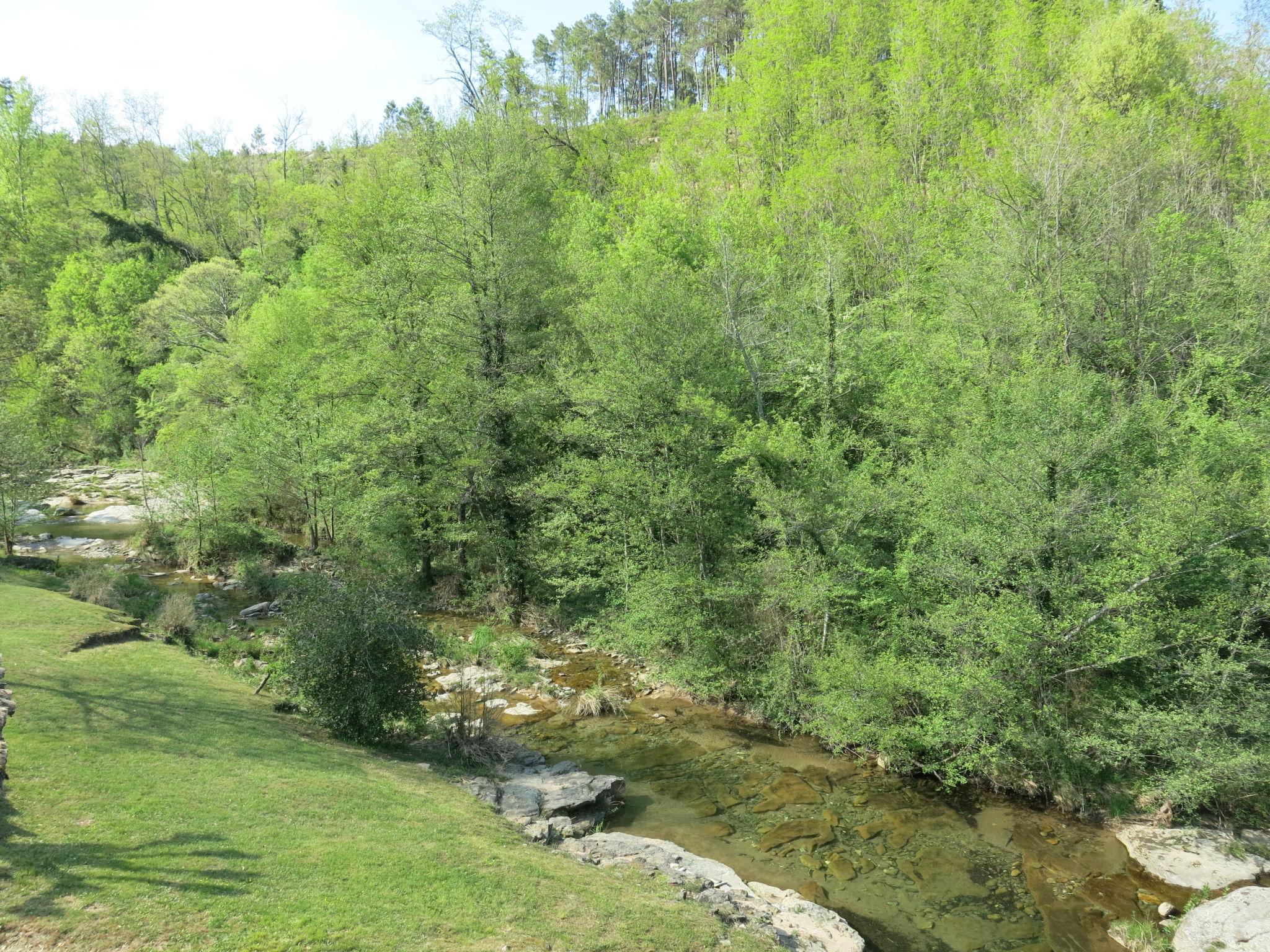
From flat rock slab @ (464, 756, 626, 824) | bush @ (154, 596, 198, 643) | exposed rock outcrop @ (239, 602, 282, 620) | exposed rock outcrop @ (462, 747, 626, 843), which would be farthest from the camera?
exposed rock outcrop @ (239, 602, 282, 620)

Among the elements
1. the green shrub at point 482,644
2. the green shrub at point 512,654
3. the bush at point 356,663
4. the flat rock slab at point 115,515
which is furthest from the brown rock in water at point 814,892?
the flat rock slab at point 115,515

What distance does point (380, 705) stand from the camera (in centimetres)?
1451

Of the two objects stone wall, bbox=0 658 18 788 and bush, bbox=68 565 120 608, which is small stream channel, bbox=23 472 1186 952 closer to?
stone wall, bbox=0 658 18 788

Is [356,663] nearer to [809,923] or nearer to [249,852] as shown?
[249,852]

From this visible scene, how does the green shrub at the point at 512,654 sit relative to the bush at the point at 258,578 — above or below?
below

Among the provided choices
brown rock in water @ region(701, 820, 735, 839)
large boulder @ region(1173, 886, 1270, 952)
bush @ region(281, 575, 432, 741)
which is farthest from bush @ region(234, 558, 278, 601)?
large boulder @ region(1173, 886, 1270, 952)

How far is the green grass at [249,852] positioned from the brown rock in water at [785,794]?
15.8 feet

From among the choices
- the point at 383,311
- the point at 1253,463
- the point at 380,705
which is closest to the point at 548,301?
the point at 383,311

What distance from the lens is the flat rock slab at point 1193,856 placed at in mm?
11914

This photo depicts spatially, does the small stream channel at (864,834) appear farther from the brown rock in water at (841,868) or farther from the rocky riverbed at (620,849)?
the rocky riverbed at (620,849)

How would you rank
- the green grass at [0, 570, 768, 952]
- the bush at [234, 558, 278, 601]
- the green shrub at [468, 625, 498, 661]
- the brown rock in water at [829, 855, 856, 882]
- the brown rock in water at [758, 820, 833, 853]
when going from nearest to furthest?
the green grass at [0, 570, 768, 952]
the brown rock in water at [829, 855, 856, 882]
the brown rock in water at [758, 820, 833, 853]
the green shrub at [468, 625, 498, 661]
the bush at [234, 558, 278, 601]

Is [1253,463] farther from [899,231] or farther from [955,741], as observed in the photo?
[899,231]

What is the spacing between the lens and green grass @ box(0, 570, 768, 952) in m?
6.93

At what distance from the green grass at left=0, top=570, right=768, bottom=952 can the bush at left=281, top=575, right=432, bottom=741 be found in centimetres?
107
